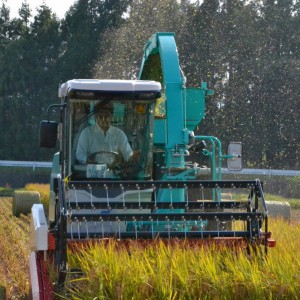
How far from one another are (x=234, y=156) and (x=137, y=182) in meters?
2.07

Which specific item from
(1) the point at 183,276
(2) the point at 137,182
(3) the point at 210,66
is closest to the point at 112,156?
(2) the point at 137,182

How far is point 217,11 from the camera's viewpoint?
129 feet

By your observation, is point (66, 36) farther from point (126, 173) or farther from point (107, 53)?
point (126, 173)

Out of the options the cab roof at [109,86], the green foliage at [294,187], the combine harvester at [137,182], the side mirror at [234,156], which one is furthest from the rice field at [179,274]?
the green foliage at [294,187]

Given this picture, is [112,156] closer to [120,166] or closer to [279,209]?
[120,166]

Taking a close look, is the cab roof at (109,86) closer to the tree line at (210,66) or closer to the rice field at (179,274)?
the rice field at (179,274)

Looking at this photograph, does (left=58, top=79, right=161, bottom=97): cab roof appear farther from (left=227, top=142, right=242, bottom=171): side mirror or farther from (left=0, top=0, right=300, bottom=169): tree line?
(left=0, top=0, right=300, bottom=169): tree line

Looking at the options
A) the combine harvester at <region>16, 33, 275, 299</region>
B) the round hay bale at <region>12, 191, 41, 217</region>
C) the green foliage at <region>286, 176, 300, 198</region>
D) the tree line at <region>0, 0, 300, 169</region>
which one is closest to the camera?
the combine harvester at <region>16, 33, 275, 299</region>

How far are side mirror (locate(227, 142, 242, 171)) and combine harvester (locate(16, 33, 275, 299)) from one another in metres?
0.01

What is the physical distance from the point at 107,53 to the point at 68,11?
8806 millimetres

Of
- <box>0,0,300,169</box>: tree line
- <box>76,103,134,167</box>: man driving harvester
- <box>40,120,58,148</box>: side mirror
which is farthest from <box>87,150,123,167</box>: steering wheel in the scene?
<box>0,0,300,169</box>: tree line

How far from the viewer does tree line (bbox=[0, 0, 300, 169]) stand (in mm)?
35156

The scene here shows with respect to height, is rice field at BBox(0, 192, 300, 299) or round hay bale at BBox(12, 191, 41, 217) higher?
rice field at BBox(0, 192, 300, 299)

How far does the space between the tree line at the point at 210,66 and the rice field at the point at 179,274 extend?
25.2m
